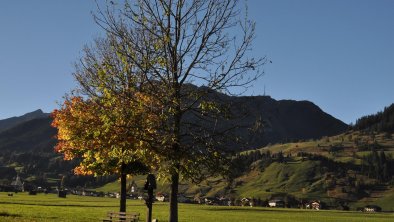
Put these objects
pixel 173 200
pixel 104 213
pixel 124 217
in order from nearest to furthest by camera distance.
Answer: pixel 173 200 → pixel 124 217 → pixel 104 213

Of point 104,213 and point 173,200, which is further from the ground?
point 173,200

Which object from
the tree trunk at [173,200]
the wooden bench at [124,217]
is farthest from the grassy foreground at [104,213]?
the tree trunk at [173,200]

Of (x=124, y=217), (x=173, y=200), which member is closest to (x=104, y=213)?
(x=124, y=217)

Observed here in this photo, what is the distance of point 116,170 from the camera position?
43.8m

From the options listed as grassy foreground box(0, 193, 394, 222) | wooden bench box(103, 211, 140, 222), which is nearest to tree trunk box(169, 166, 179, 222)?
wooden bench box(103, 211, 140, 222)

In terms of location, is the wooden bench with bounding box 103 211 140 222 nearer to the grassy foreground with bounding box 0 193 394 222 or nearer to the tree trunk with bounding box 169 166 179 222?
the grassy foreground with bounding box 0 193 394 222

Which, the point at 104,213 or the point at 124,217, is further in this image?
the point at 104,213

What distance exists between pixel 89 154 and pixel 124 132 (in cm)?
1125

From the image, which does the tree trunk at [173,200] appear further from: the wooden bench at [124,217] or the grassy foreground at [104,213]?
the grassy foreground at [104,213]

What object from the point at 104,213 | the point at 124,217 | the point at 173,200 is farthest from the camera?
the point at 104,213

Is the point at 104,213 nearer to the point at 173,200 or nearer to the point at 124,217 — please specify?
the point at 124,217

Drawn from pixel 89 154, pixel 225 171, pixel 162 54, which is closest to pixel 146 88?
pixel 162 54

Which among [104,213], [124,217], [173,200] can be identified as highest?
[173,200]

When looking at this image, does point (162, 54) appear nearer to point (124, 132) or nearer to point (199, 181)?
point (124, 132)
